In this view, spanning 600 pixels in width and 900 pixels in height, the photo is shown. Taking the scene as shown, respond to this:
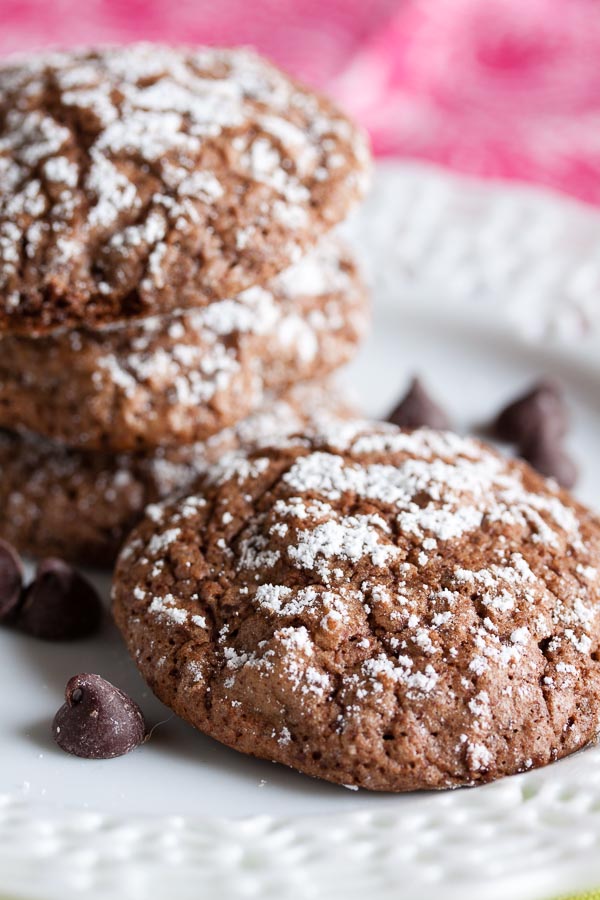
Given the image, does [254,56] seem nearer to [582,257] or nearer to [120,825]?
[582,257]

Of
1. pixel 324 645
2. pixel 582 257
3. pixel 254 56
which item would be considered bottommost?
pixel 324 645

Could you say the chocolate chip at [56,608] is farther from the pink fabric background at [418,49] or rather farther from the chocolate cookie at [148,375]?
the pink fabric background at [418,49]

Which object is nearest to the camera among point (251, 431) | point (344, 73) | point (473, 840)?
point (473, 840)

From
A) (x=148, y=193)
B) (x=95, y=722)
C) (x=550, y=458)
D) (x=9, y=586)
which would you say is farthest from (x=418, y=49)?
(x=95, y=722)

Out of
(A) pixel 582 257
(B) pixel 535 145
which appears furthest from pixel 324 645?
(B) pixel 535 145

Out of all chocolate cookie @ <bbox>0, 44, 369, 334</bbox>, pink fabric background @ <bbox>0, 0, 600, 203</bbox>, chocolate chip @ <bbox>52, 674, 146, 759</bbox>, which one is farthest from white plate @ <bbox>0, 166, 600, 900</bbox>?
pink fabric background @ <bbox>0, 0, 600, 203</bbox>

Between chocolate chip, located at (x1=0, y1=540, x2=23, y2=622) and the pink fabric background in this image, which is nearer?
chocolate chip, located at (x1=0, y1=540, x2=23, y2=622)

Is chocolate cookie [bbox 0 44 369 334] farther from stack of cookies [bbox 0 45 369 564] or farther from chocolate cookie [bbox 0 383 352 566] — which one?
chocolate cookie [bbox 0 383 352 566]

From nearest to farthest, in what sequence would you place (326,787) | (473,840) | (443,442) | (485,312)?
(473,840) < (326,787) < (443,442) < (485,312)
